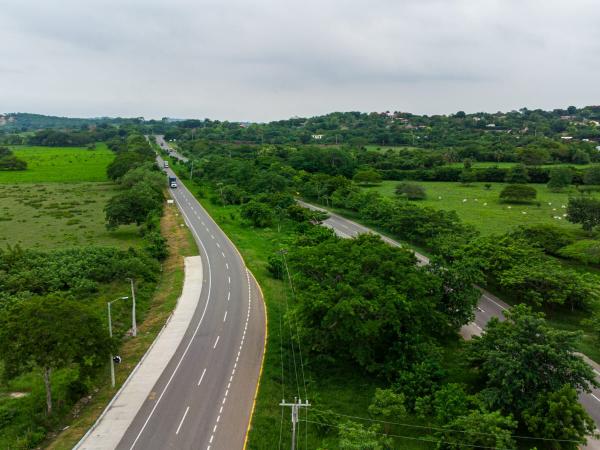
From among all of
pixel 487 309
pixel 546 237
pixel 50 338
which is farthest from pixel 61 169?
pixel 546 237

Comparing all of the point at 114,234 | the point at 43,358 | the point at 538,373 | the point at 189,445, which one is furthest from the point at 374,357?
the point at 114,234

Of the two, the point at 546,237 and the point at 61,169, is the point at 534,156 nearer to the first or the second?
the point at 546,237

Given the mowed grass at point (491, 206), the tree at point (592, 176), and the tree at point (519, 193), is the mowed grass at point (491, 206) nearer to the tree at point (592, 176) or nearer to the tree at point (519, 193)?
the tree at point (519, 193)

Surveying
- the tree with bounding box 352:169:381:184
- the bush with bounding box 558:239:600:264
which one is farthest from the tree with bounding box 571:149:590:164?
the bush with bounding box 558:239:600:264

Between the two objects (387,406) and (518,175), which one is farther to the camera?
(518,175)

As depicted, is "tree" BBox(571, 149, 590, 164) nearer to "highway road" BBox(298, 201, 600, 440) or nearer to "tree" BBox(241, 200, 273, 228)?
"highway road" BBox(298, 201, 600, 440)

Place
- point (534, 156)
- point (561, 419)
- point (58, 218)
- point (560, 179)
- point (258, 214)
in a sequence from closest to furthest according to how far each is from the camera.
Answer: point (561, 419), point (258, 214), point (58, 218), point (560, 179), point (534, 156)

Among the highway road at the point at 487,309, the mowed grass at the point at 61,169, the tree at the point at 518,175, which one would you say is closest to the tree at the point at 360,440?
the highway road at the point at 487,309

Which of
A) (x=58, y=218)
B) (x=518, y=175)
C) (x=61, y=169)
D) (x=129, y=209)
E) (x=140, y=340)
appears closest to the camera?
(x=140, y=340)
